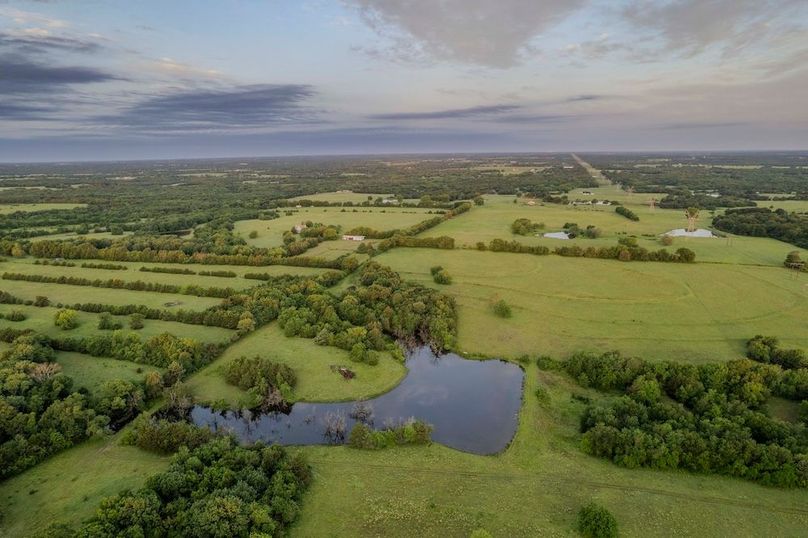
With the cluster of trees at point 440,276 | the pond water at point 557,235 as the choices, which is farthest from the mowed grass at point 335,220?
the cluster of trees at point 440,276

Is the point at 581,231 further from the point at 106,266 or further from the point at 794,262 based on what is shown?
the point at 106,266

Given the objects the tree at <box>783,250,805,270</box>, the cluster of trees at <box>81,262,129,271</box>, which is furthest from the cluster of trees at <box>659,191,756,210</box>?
the cluster of trees at <box>81,262,129,271</box>

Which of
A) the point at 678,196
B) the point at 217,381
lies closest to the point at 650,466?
the point at 217,381

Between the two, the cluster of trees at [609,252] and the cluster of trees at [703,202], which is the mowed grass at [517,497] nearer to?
the cluster of trees at [609,252]

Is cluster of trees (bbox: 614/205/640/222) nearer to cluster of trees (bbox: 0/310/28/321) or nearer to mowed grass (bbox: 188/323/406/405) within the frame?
mowed grass (bbox: 188/323/406/405)

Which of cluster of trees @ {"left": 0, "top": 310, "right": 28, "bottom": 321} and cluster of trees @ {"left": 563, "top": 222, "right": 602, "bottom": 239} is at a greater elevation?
cluster of trees @ {"left": 563, "top": 222, "right": 602, "bottom": 239}

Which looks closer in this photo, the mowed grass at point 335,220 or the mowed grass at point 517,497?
the mowed grass at point 517,497

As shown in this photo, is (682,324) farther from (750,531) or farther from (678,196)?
(678,196)
